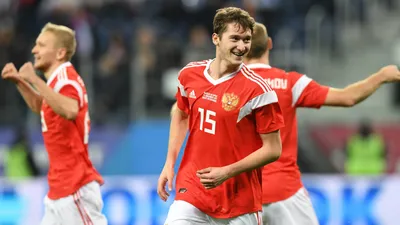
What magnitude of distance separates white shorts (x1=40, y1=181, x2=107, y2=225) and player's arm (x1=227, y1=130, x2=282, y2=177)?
190 centimetres

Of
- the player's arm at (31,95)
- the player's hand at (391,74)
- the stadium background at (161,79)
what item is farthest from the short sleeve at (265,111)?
the stadium background at (161,79)

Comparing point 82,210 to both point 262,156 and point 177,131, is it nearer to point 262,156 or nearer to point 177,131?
point 177,131

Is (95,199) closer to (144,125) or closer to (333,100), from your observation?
(333,100)

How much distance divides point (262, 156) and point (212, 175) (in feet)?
1.16

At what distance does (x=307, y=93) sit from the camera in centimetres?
695

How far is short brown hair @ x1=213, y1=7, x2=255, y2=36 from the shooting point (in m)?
5.78

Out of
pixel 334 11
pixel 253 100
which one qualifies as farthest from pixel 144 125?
pixel 253 100

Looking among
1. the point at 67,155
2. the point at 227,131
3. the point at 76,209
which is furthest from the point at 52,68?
the point at 227,131

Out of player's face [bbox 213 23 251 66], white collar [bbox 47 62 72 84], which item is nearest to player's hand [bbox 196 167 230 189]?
player's face [bbox 213 23 251 66]

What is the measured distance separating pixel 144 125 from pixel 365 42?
5.67 m

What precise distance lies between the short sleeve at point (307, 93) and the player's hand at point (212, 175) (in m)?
1.51

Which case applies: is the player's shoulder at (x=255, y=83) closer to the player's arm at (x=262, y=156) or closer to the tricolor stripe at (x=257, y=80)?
the tricolor stripe at (x=257, y=80)

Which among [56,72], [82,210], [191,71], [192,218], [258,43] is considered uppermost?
[258,43]

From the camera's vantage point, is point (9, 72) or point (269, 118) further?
point (9, 72)
